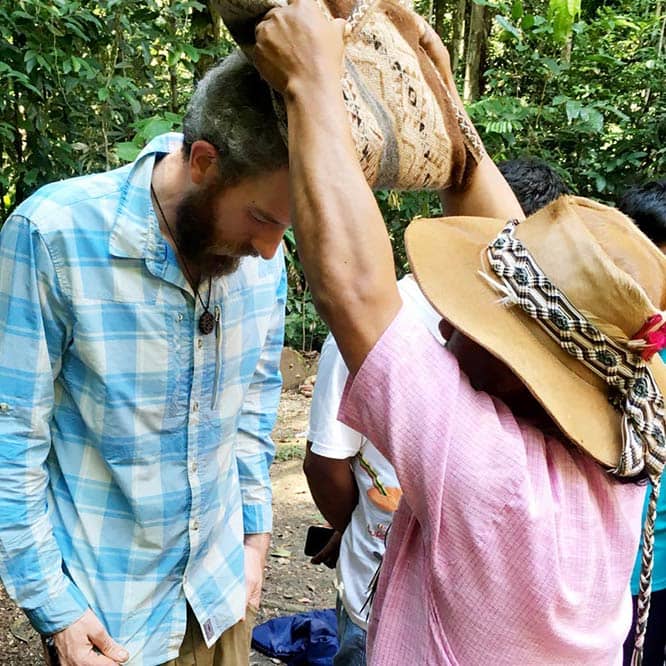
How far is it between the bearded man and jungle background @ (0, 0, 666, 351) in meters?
1.68

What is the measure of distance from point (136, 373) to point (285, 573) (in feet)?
9.14

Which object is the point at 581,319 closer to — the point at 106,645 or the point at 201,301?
the point at 201,301

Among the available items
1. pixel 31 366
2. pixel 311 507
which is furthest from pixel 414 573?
pixel 311 507

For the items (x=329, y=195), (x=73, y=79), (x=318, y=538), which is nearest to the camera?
(x=329, y=195)

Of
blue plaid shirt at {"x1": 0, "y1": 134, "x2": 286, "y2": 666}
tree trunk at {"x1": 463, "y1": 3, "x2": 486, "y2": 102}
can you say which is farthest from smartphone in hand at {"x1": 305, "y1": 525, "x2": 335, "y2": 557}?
tree trunk at {"x1": 463, "y1": 3, "x2": 486, "y2": 102}

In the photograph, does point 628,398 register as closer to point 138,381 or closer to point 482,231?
point 482,231

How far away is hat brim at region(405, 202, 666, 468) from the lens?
102 centimetres

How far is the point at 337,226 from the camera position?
97cm

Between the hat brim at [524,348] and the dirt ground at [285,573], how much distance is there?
8.79 feet

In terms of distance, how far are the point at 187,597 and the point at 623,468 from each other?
3.61ft

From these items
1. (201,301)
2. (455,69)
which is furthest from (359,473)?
(455,69)

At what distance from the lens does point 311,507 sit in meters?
4.73

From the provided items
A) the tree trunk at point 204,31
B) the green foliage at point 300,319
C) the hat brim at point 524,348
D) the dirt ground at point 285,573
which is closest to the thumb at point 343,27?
the hat brim at point 524,348

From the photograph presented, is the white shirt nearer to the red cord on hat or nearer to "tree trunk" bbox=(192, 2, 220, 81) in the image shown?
the red cord on hat
